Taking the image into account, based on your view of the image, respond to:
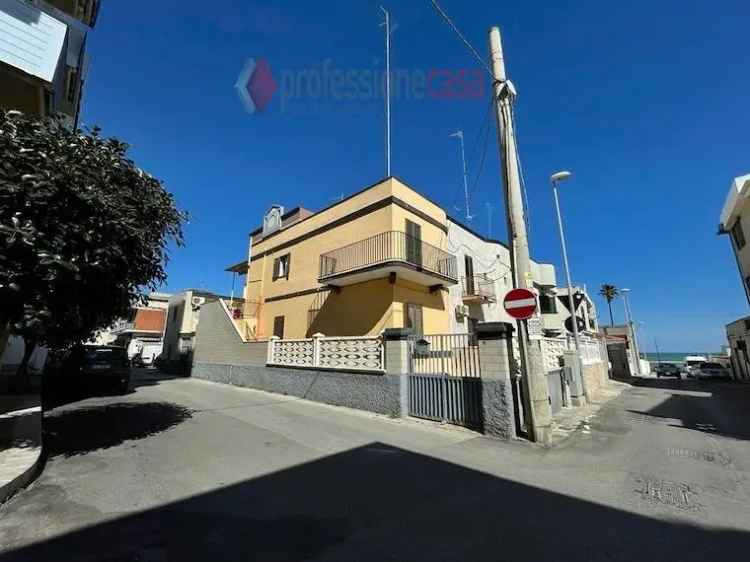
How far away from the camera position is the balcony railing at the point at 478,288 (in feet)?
55.1

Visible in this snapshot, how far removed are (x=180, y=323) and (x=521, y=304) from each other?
965 inches

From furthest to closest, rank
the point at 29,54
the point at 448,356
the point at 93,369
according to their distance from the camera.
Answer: the point at 93,369 < the point at 448,356 < the point at 29,54

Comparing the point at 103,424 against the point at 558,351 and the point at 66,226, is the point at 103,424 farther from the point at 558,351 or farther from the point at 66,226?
the point at 558,351

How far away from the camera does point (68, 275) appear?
4.71 meters

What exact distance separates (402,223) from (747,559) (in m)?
12.1

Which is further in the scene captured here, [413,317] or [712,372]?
A: [712,372]

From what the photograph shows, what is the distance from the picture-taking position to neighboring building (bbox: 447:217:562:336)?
1622 centimetres

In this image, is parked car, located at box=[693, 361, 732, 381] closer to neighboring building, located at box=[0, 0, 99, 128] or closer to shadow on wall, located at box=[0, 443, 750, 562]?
shadow on wall, located at box=[0, 443, 750, 562]

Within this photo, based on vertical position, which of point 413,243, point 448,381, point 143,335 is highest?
point 413,243

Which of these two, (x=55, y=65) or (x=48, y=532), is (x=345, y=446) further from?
(x=55, y=65)

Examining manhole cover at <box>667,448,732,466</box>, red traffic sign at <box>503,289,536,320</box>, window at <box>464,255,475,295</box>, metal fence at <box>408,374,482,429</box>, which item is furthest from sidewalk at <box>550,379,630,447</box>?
window at <box>464,255,475,295</box>

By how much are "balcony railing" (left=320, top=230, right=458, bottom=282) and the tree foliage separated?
25.6 feet

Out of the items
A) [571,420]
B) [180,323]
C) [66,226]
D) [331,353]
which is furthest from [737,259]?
[180,323]

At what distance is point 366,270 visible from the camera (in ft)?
41.7
